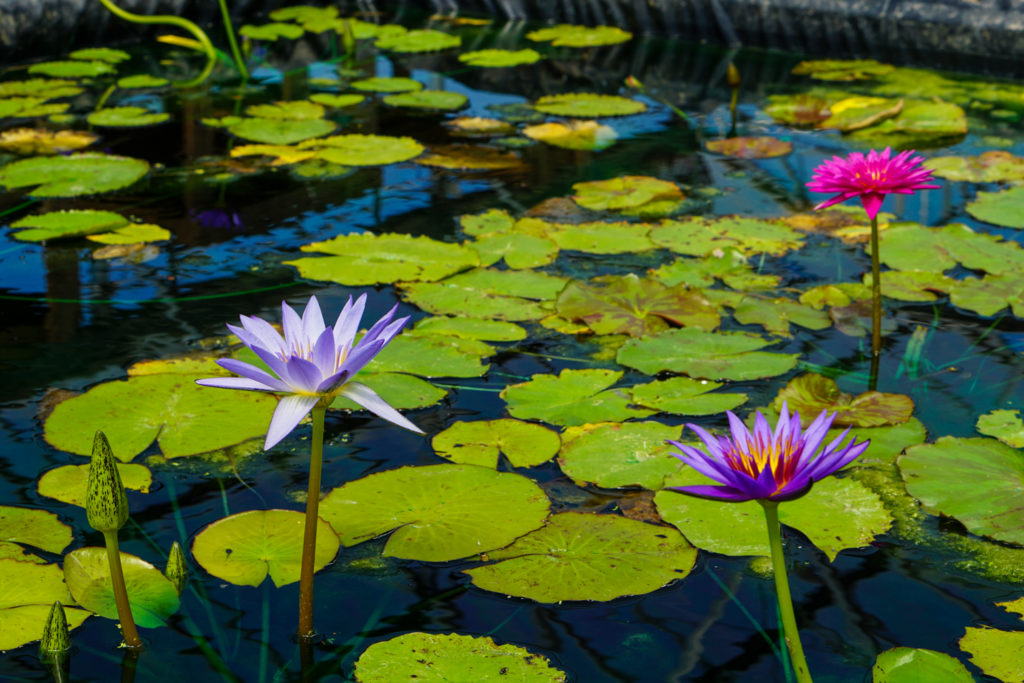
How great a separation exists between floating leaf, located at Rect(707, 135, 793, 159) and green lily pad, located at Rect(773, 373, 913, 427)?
1.59 meters

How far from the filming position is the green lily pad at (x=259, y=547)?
129 cm

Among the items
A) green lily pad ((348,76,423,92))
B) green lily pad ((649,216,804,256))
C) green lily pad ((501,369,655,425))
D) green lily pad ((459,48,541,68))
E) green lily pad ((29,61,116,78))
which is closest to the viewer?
green lily pad ((501,369,655,425))

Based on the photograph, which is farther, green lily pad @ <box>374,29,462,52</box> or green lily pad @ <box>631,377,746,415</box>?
green lily pad @ <box>374,29,462,52</box>

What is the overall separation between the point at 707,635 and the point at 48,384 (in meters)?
1.27

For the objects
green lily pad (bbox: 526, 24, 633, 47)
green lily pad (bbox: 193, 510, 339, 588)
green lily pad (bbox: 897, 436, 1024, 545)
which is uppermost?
green lily pad (bbox: 526, 24, 633, 47)

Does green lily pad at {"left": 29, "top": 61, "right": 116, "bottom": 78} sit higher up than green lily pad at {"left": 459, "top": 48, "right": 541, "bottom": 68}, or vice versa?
green lily pad at {"left": 459, "top": 48, "right": 541, "bottom": 68}

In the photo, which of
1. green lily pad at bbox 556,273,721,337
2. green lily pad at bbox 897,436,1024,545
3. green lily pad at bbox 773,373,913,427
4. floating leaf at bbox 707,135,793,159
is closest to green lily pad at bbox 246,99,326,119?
floating leaf at bbox 707,135,793,159

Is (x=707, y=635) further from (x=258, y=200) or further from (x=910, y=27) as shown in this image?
(x=910, y=27)

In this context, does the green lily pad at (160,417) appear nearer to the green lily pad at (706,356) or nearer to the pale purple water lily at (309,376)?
the pale purple water lily at (309,376)

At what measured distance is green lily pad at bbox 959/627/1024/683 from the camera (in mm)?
1116

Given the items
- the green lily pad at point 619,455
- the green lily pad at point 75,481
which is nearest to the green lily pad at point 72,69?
the green lily pad at point 75,481

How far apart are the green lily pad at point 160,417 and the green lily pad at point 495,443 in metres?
0.31

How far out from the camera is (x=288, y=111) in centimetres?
358

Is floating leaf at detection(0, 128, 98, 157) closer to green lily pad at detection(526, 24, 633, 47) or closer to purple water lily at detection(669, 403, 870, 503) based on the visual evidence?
green lily pad at detection(526, 24, 633, 47)
